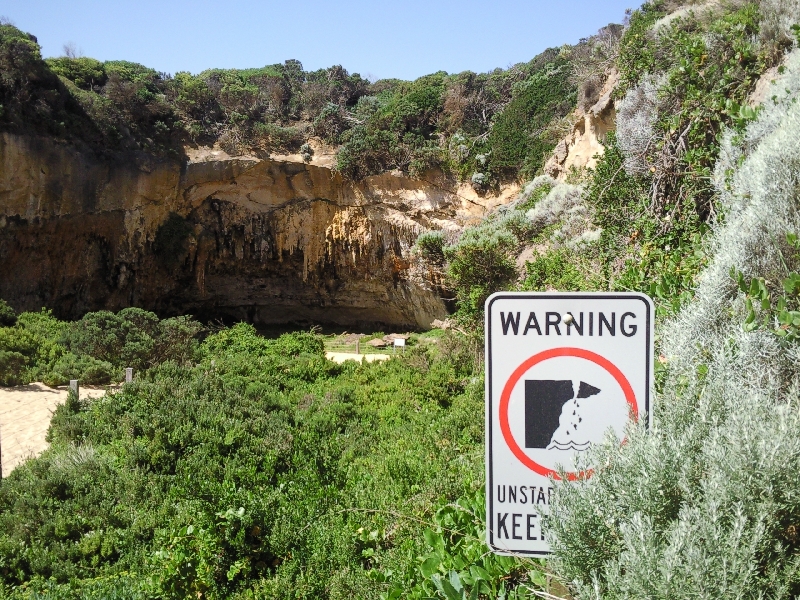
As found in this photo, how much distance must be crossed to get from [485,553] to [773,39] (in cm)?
658

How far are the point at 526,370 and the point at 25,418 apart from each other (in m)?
12.7

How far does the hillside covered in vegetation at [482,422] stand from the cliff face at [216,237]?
14.3ft

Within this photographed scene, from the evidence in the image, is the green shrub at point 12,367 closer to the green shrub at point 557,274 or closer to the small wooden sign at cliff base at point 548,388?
the green shrub at point 557,274

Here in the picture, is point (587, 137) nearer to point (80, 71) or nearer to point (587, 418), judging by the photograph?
point (587, 418)

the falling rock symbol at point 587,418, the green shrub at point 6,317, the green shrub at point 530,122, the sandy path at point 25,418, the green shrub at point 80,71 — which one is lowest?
the sandy path at point 25,418

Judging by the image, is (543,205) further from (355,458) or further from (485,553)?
(485,553)

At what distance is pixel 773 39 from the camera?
6461 mm

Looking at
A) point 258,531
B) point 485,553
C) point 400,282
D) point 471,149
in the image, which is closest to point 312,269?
point 400,282

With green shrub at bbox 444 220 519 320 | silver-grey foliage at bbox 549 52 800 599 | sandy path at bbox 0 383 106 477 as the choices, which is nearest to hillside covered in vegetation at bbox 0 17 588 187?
green shrub at bbox 444 220 519 320

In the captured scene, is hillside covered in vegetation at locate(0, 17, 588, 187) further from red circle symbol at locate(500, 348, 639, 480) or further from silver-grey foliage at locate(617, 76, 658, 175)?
red circle symbol at locate(500, 348, 639, 480)

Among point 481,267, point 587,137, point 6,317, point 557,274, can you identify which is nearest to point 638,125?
point 557,274

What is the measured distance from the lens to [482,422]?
296 inches

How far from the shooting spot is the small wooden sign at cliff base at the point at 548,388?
5.38ft

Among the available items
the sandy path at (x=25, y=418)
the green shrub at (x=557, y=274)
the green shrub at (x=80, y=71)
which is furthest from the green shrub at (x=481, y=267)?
the green shrub at (x=80, y=71)
